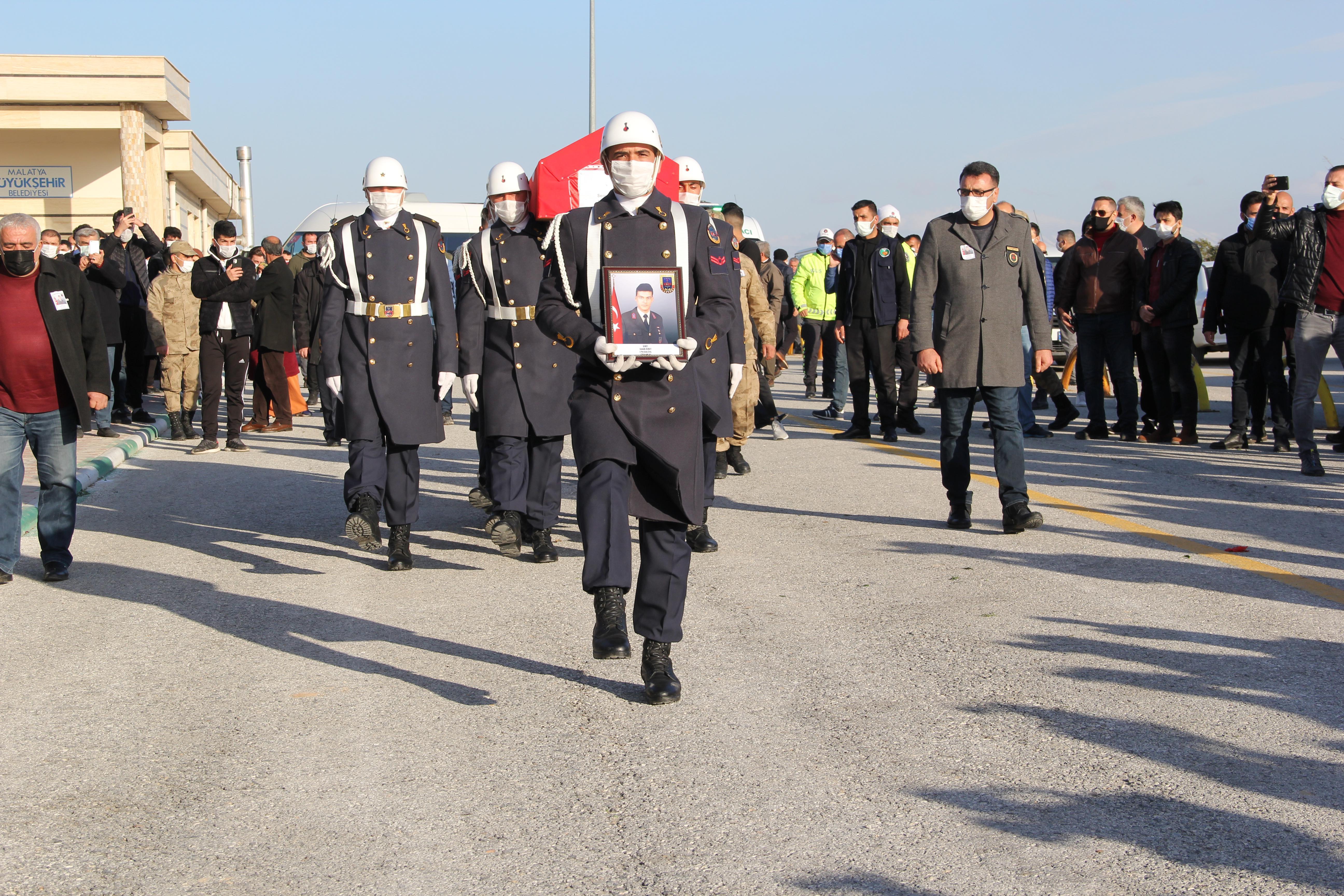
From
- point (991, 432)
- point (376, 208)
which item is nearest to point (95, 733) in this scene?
point (376, 208)

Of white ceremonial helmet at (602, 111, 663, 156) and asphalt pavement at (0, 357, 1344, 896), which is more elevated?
white ceremonial helmet at (602, 111, 663, 156)

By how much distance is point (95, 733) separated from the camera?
4.83 metres

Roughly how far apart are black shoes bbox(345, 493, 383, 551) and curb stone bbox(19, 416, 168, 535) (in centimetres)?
→ 155

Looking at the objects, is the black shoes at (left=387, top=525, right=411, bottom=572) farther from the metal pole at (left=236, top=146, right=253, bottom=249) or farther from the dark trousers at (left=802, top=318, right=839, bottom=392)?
the metal pole at (left=236, top=146, right=253, bottom=249)

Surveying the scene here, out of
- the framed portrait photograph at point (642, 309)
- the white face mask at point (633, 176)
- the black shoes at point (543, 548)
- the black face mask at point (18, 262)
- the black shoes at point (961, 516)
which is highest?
the white face mask at point (633, 176)

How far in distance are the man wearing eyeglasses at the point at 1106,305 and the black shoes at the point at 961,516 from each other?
5097mm

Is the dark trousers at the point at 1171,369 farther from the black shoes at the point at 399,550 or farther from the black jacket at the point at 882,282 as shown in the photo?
the black shoes at the point at 399,550

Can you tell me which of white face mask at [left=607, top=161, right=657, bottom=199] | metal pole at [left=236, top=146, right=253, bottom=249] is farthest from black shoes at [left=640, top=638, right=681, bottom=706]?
A: metal pole at [left=236, top=146, right=253, bottom=249]

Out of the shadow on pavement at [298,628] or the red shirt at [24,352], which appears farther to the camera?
the red shirt at [24,352]

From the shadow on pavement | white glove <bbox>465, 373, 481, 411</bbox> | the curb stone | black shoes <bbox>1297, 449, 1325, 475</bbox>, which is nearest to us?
the shadow on pavement

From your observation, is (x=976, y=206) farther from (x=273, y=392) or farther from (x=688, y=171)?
(x=273, y=392)

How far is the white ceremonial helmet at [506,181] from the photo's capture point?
802 cm

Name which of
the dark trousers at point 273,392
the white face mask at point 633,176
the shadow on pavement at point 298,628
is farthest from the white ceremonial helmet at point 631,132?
the dark trousers at point 273,392

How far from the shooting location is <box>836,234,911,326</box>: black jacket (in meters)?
13.9
